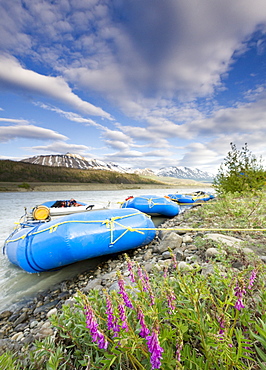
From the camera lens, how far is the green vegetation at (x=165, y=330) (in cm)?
110

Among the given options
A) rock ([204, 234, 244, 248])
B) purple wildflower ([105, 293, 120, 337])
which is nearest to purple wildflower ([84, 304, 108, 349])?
purple wildflower ([105, 293, 120, 337])

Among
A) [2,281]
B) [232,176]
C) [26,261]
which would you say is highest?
[232,176]

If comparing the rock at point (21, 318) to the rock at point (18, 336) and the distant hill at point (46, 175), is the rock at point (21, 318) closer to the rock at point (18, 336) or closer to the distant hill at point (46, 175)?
the rock at point (18, 336)

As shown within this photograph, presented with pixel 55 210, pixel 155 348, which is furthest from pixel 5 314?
pixel 55 210

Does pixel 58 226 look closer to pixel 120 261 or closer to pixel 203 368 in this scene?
pixel 120 261

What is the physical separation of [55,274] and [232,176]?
9.91m

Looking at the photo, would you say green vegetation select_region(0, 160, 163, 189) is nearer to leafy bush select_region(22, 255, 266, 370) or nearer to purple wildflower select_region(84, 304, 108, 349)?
leafy bush select_region(22, 255, 266, 370)

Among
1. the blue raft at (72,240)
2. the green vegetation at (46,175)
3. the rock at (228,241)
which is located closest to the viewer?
→ the rock at (228,241)

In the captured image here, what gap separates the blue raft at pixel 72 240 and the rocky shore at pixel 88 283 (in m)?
0.58

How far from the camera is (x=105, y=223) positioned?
524 centimetres

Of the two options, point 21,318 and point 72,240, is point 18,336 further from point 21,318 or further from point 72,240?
point 72,240

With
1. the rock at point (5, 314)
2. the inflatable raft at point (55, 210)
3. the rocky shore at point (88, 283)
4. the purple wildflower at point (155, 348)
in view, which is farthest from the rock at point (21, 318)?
the inflatable raft at point (55, 210)

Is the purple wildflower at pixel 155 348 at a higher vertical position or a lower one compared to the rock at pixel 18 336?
higher

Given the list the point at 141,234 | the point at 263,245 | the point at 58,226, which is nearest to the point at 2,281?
the point at 58,226
